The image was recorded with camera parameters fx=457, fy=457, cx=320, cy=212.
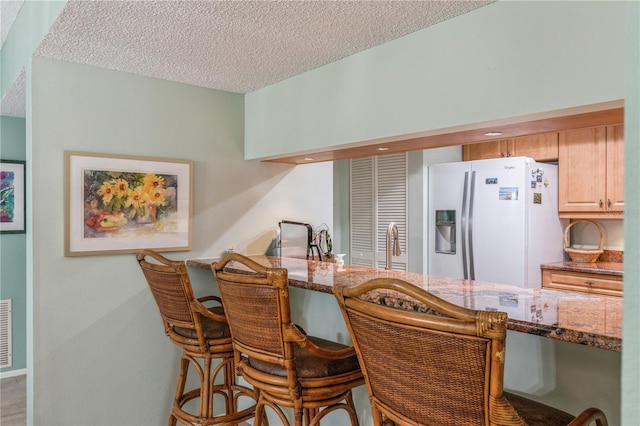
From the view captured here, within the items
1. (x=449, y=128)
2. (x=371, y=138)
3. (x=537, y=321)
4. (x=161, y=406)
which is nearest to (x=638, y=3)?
(x=537, y=321)

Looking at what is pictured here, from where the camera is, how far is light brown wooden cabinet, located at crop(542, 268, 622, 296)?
10.6ft

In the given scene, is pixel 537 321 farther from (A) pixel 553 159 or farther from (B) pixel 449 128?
(A) pixel 553 159

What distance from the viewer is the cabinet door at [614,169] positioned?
347cm

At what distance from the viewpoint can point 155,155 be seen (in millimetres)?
2748

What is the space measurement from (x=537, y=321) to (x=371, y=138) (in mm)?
1206

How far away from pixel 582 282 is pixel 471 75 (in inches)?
93.2

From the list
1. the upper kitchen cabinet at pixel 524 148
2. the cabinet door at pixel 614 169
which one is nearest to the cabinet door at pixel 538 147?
the upper kitchen cabinet at pixel 524 148

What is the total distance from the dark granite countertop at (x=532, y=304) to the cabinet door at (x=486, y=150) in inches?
91.8

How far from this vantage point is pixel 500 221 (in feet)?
12.2

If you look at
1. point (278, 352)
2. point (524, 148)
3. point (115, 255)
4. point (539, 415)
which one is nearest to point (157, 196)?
point (115, 255)

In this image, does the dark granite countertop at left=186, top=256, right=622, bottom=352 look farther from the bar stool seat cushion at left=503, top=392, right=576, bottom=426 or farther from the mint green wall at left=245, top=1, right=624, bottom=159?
the mint green wall at left=245, top=1, right=624, bottom=159

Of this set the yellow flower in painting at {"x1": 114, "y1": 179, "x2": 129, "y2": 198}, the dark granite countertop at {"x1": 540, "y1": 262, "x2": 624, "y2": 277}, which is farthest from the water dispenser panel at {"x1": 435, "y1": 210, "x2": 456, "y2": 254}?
the yellow flower in painting at {"x1": 114, "y1": 179, "x2": 129, "y2": 198}

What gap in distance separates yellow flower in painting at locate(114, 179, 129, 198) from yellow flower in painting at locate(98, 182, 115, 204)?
0.07 ft

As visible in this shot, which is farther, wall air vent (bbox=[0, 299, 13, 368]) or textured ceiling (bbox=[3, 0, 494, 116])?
wall air vent (bbox=[0, 299, 13, 368])
